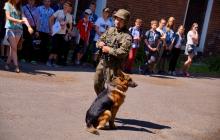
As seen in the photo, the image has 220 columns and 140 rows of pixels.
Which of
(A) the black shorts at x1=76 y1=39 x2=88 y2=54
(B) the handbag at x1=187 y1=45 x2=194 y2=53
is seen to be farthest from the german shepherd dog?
(B) the handbag at x1=187 y1=45 x2=194 y2=53

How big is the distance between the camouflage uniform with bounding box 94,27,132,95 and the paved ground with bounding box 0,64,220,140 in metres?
0.81

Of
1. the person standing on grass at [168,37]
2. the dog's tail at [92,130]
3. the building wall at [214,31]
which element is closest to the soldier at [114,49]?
the dog's tail at [92,130]

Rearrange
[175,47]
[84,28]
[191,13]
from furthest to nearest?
1. [191,13]
2. [175,47]
3. [84,28]

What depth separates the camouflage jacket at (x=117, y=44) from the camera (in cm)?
855

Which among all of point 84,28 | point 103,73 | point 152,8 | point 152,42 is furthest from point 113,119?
point 152,8

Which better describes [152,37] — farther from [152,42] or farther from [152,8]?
[152,8]

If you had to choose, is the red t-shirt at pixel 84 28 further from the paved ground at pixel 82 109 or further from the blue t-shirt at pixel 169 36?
the blue t-shirt at pixel 169 36

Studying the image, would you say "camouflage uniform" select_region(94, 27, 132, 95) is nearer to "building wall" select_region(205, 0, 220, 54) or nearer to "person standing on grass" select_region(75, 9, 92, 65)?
"person standing on grass" select_region(75, 9, 92, 65)

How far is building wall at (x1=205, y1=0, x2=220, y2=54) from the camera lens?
74.5ft

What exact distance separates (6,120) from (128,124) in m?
2.20

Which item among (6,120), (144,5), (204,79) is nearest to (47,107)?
(6,120)

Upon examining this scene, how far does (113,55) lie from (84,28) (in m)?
7.04

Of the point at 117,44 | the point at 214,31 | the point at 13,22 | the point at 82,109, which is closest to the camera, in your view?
the point at 117,44

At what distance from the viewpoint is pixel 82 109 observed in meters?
9.92
